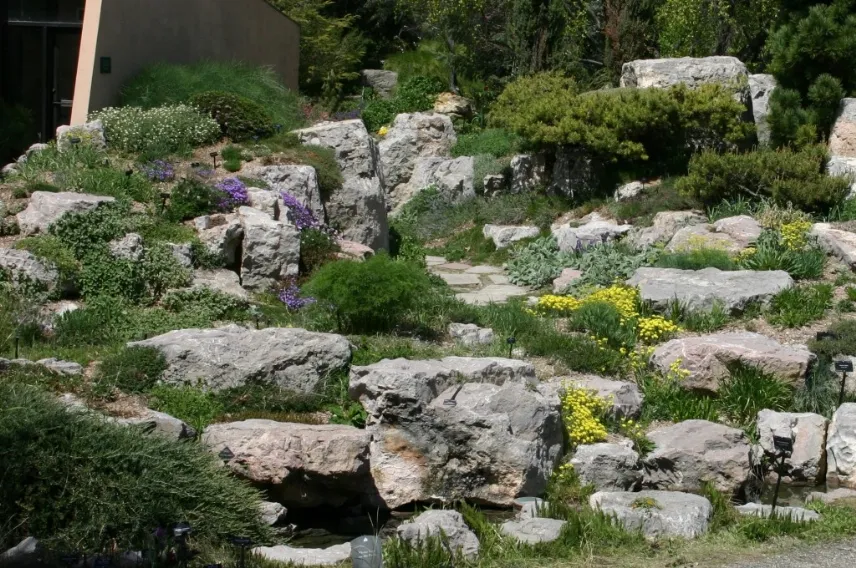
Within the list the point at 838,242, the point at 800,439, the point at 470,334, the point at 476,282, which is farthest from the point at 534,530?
the point at 476,282

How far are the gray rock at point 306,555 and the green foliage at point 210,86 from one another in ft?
35.2

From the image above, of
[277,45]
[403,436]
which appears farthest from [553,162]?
[403,436]

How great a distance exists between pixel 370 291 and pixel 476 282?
189 inches

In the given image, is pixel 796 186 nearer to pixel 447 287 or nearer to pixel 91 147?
pixel 447 287

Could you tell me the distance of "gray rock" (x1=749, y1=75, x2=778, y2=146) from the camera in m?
18.5

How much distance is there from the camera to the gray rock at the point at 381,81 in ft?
90.9

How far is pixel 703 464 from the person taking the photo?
952cm

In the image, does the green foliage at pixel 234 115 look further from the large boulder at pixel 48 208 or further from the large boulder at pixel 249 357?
the large boulder at pixel 249 357

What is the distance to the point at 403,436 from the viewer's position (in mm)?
9312

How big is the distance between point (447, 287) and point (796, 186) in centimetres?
505

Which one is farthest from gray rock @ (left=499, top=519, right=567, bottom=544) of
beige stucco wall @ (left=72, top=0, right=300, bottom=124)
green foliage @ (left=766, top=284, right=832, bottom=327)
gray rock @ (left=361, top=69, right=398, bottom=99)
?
gray rock @ (left=361, top=69, right=398, bottom=99)

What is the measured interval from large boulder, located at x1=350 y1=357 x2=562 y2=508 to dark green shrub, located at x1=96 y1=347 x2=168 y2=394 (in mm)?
1840

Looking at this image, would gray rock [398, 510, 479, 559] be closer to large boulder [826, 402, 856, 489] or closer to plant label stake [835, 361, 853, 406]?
large boulder [826, 402, 856, 489]

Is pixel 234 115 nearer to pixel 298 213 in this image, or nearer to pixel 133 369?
pixel 298 213
